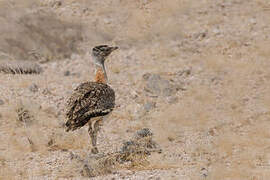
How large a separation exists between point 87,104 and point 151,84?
16.1ft

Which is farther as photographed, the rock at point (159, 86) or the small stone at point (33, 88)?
the rock at point (159, 86)

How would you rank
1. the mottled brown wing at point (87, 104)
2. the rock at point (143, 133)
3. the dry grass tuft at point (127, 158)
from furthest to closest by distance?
the rock at point (143, 133), the mottled brown wing at point (87, 104), the dry grass tuft at point (127, 158)

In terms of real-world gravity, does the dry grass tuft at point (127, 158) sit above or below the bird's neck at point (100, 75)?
below

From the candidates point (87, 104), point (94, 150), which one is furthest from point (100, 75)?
point (94, 150)

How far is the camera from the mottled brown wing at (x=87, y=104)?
10992 mm

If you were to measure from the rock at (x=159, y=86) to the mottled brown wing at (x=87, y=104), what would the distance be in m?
4.09

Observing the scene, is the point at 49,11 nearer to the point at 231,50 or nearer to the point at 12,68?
the point at 12,68

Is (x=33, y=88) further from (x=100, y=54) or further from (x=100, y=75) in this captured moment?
(x=100, y=75)

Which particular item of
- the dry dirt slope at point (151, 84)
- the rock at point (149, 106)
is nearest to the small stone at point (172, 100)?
the dry dirt slope at point (151, 84)

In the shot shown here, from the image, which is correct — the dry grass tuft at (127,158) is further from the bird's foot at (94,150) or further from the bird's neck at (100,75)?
the bird's neck at (100,75)

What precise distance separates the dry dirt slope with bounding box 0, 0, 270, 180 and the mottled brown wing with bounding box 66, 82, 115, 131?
31.6 inches

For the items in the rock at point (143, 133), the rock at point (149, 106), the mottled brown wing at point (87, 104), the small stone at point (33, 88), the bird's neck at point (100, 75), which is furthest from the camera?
the small stone at point (33, 88)

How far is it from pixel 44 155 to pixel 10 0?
375 inches

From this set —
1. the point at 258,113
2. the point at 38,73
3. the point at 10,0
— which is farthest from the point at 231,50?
the point at 10,0
